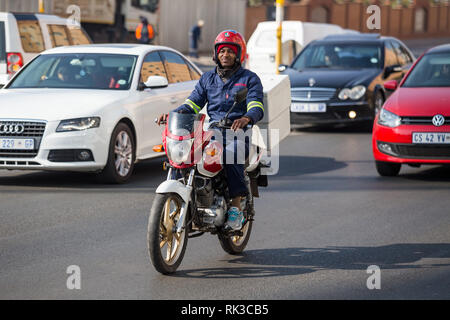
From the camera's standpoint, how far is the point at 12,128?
10.6m

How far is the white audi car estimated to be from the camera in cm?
1057

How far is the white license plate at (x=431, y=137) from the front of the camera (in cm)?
1119

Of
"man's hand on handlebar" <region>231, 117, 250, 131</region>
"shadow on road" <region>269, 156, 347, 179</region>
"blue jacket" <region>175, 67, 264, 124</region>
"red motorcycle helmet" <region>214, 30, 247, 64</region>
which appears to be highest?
"red motorcycle helmet" <region>214, 30, 247, 64</region>

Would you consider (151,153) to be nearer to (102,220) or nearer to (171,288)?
(102,220)

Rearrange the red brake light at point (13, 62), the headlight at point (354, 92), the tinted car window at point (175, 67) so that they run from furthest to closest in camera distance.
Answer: the red brake light at point (13, 62) → the headlight at point (354, 92) → the tinted car window at point (175, 67)

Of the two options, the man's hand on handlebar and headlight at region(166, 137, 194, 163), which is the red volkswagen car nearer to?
the man's hand on handlebar

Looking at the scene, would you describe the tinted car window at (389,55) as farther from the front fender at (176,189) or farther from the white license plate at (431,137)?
the front fender at (176,189)

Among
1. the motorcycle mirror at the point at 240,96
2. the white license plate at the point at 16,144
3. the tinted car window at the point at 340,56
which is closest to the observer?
the motorcycle mirror at the point at 240,96

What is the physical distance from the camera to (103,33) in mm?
36469

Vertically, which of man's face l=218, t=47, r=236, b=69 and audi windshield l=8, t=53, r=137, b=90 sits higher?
man's face l=218, t=47, r=236, b=69

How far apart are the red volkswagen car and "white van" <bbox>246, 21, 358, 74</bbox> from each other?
12.1 meters

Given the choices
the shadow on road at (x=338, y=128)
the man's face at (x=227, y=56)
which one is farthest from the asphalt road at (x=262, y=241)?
the shadow on road at (x=338, y=128)

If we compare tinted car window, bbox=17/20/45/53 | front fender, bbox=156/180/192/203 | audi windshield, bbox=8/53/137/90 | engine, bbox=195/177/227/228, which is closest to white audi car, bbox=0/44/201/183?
audi windshield, bbox=8/53/137/90

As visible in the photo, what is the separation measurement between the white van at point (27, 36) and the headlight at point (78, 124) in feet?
22.1
